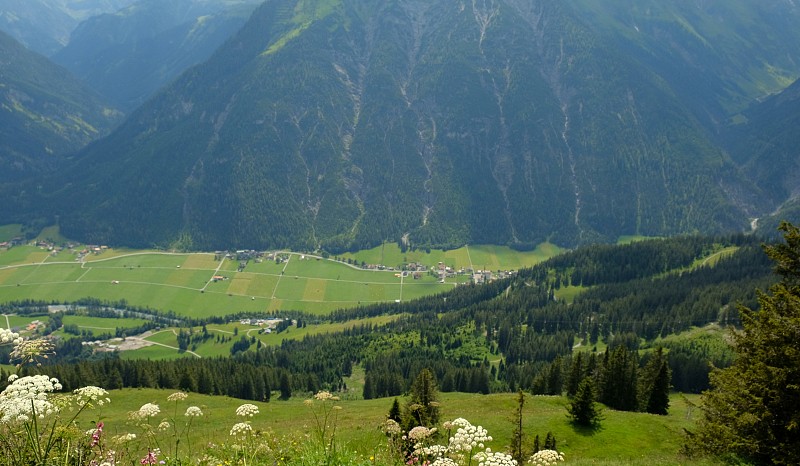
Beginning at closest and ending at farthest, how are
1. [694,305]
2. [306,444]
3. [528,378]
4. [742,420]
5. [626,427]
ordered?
[306,444], [742,420], [626,427], [528,378], [694,305]

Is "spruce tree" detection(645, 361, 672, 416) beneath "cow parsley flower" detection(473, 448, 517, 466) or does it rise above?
beneath

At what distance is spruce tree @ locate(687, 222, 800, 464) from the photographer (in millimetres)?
23359

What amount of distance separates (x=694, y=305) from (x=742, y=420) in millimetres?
168654

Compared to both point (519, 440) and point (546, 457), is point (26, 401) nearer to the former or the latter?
point (546, 457)

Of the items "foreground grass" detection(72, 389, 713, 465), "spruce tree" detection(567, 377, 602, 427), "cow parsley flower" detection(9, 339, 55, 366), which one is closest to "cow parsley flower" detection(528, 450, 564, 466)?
"cow parsley flower" detection(9, 339, 55, 366)

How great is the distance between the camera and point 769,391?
23.8m

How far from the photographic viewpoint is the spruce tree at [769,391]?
2336 cm

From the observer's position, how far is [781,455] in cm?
2309

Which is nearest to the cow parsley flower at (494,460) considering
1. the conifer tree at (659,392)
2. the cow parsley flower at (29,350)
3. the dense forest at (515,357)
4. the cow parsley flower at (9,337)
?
the cow parsley flower at (29,350)

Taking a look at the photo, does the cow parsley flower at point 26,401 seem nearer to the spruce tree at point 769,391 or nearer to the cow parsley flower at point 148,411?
the cow parsley flower at point 148,411

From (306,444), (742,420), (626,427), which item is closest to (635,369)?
(626,427)

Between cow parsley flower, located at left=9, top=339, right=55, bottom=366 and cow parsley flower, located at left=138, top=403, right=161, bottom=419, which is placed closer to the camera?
cow parsley flower, located at left=9, top=339, right=55, bottom=366

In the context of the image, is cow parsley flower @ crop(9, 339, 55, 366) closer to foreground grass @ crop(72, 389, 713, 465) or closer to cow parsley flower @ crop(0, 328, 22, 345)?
cow parsley flower @ crop(0, 328, 22, 345)

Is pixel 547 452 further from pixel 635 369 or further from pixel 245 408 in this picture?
pixel 635 369
